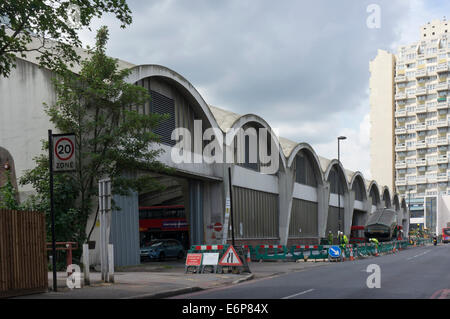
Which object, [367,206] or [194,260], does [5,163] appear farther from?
[367,206]

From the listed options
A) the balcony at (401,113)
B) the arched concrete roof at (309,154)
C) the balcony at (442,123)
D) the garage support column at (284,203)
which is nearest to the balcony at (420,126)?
the balcony at (442,123)

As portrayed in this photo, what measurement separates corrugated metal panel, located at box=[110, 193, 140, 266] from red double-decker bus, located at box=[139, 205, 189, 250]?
15.1 metres

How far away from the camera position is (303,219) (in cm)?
6041

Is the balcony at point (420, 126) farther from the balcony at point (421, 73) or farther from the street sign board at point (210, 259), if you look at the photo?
the street sign board at point (210, 259)

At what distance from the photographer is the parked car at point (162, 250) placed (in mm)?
38125

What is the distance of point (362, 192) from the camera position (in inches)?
3462

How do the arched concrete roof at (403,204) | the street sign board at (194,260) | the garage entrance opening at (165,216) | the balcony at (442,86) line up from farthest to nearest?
1. the balcony at (442,86)
2. the arched concrete roof at (403,204)
3. the garage entrance opening at (165,216)
4. the street sign board at (194,260)

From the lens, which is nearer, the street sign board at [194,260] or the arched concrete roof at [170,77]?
the street sign board at [194,260]

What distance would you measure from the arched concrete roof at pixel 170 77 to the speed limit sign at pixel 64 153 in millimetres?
13361

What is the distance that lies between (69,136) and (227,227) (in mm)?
26042

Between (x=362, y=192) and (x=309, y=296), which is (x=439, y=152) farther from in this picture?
(x=309, y=296)

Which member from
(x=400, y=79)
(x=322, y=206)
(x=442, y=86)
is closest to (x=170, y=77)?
(x=322, y=206)

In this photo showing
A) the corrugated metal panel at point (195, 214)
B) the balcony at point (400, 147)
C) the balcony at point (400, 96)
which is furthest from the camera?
the balcony at point (400, 96)
